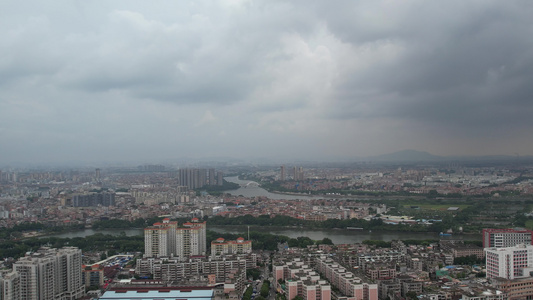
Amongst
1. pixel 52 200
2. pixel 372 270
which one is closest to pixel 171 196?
pixel 52 200

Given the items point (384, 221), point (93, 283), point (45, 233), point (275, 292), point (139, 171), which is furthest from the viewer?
point (139, 171)

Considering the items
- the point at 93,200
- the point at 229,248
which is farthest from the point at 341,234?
the point at 93,200

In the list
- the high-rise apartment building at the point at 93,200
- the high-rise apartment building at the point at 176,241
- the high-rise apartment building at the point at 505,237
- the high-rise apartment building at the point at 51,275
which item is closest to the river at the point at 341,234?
the high-rise apartment building at the point at 505,237

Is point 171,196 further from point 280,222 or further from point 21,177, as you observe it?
point 21,177

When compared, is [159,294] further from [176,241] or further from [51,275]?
[176,241]

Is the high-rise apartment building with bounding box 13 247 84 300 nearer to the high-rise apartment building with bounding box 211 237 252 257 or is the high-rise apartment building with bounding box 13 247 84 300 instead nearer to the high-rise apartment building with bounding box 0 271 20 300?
the high-rise apartment building with bounding box 0 271 20 300

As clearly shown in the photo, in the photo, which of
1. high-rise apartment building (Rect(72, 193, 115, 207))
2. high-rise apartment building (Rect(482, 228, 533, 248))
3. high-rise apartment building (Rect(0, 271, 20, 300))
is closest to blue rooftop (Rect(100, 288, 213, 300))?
high-rise apartment building (Rect(0, 271, 20, 300))
